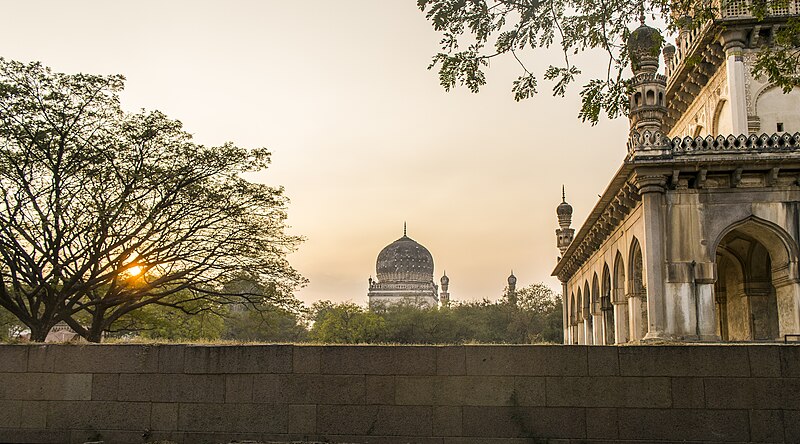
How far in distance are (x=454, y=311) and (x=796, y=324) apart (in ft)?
187

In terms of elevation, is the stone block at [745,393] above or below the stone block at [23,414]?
above

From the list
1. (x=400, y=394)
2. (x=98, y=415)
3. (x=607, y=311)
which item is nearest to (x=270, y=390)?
(x=400, y=394)

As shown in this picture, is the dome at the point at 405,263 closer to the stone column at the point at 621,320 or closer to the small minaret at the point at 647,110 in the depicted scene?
the stone column at the point at 621,320

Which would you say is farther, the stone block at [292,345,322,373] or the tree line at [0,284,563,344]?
the tree line at [0,284,563,344]

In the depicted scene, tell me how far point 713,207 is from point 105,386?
47.0ft

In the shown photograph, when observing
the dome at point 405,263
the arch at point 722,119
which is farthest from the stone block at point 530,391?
the dome at point 405,263

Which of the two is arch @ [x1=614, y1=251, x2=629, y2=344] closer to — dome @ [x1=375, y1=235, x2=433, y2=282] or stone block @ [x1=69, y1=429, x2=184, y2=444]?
stone block @ [x1=69, y1=429, x2=184, y2=444]

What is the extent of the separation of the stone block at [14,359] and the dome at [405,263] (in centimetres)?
8762

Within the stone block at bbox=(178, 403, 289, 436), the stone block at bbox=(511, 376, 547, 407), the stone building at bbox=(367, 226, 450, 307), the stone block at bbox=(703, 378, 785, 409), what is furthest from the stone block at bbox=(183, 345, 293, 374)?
the stone building at bbox=(367, 226, 450, 307)

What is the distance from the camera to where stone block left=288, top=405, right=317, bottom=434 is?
10492 millimetres

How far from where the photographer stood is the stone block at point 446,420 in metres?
10.3

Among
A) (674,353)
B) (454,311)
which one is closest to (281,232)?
(674,353)

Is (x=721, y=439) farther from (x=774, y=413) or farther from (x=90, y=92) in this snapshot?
(x=90, y=92)

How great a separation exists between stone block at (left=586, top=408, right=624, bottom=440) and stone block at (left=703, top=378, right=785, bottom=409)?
3.96ft
